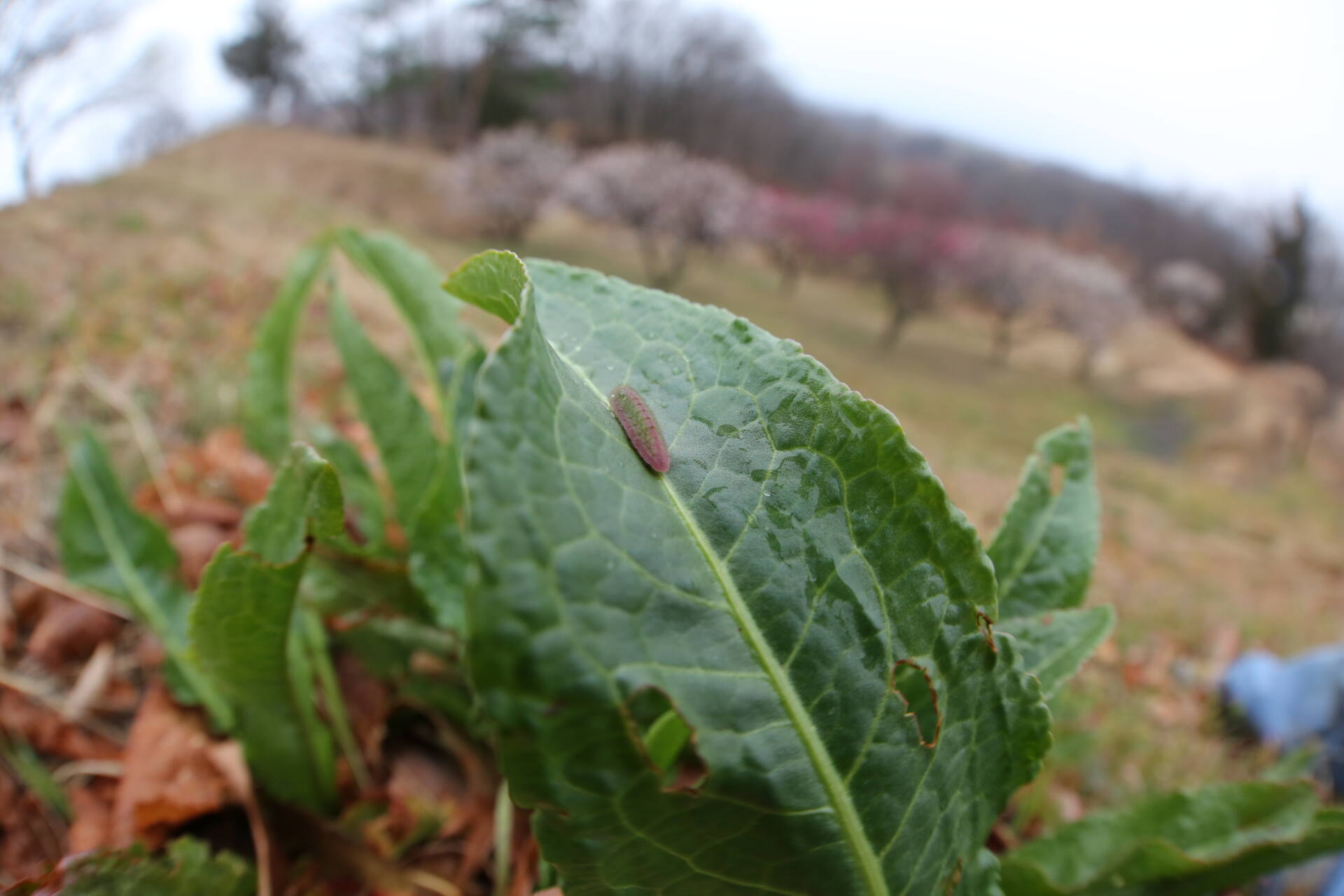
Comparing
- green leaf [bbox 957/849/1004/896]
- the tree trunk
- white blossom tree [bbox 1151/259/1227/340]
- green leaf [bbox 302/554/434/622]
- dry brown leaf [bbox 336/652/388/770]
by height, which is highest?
green leaf [bbox 957/849/1004/896]

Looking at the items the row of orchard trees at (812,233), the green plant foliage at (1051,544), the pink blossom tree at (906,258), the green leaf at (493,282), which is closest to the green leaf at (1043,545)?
→ the green plant foliage at (1051,544)

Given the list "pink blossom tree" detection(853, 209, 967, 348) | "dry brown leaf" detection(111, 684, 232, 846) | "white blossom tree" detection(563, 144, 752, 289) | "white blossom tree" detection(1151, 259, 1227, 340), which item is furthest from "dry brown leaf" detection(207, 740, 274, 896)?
"white blossom tree" detection(1151, 259, 1227, 340)

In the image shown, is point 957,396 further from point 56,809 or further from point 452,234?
point 56,809

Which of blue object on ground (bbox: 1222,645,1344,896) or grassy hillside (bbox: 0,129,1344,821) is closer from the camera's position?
grassy hillside (bbox: 0,129,1344,821)

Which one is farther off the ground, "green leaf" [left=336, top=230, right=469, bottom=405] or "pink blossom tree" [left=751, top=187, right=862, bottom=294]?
"green leaf" [left=336, top=230, right=469, bottom=405]

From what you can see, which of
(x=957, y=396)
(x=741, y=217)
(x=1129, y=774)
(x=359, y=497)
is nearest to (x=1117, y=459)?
(x=957, y=396)

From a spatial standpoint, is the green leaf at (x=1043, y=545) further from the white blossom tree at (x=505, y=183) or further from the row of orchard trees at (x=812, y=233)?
the white blossom tree at (x=505, y=183)

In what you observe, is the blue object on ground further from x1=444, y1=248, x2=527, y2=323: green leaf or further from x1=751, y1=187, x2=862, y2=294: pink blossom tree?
x1=751, y1=187, x2=862, y2=294: pink blossom tree
